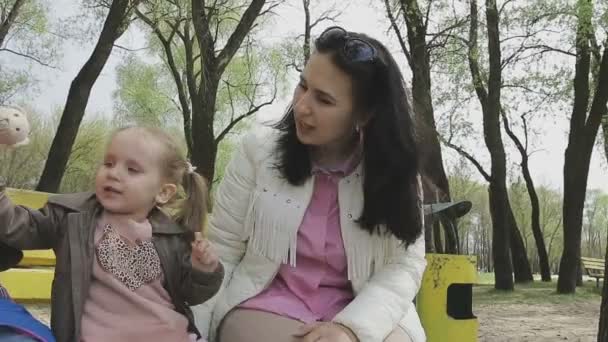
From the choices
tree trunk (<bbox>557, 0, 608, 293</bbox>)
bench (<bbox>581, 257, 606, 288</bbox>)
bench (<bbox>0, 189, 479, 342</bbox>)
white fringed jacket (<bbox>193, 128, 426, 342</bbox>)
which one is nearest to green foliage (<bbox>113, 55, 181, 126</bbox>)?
tree trunk (<bbox>557, 0, 608, 293</bbox>)

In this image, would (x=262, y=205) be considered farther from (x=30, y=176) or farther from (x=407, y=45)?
(x=30, y=176)

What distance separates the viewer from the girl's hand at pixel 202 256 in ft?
5.63

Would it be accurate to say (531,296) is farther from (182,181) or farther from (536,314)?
(182,181)

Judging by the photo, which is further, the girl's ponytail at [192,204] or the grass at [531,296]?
the grass at [531,296]

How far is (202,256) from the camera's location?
1.72 meters

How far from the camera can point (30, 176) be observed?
18984 mm

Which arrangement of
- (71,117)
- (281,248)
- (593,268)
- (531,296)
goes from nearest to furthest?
(281,248) → (71,117) → (531,296) → (593,268)

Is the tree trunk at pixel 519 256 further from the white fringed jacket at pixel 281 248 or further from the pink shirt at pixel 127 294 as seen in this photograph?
the pink shirt at pixel 127 294

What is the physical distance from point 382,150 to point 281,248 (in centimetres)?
43

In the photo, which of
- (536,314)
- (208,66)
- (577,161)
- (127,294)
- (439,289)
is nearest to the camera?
(127,294)

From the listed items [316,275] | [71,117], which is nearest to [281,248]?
[316,275]

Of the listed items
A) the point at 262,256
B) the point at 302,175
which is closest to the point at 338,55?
the point at 302,175

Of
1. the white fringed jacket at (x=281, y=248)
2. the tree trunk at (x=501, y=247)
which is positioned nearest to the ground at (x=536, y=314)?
the tree trunk at (x=501, y=247)

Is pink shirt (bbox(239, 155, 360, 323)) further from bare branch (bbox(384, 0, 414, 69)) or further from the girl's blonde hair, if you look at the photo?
Result: bare branch (bbox(384, 0, 414, 69))
